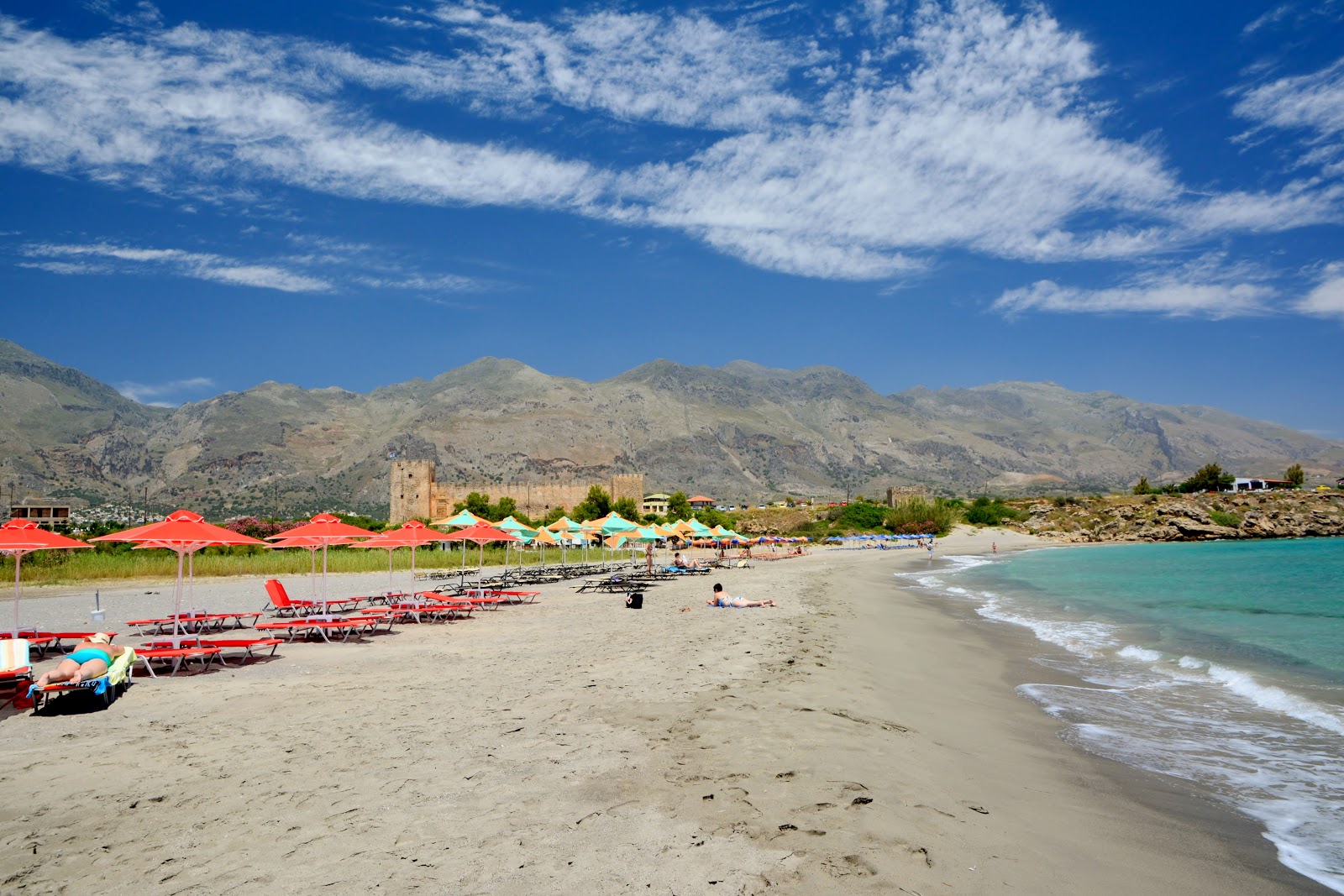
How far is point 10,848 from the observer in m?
3.51

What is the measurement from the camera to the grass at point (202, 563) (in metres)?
20.7

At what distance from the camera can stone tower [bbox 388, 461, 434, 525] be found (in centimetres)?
6012

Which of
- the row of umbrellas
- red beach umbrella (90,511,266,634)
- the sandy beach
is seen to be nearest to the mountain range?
the row of umbrellas

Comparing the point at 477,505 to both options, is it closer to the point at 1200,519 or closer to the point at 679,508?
the point at 679,508

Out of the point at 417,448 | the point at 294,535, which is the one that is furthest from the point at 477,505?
the point at 417,448

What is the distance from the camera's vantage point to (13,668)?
22.5 feet

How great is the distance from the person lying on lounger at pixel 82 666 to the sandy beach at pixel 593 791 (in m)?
0.44

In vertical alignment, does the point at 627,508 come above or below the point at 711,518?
above

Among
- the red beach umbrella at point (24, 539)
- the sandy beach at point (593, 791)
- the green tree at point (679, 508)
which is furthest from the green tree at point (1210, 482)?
the red beach umbrella at point (24, 539)

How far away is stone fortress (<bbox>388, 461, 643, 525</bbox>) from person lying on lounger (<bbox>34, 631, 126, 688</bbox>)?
50.6m

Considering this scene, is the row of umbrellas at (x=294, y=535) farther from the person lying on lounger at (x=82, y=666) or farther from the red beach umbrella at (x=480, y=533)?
the person lying on lounger at (x=82, y=666)

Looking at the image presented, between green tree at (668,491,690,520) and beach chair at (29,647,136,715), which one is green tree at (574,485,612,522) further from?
beach chair at (29,647,136,715)

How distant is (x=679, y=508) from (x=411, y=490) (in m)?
21.8

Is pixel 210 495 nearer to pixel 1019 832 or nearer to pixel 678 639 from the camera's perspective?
pixel 678 639
